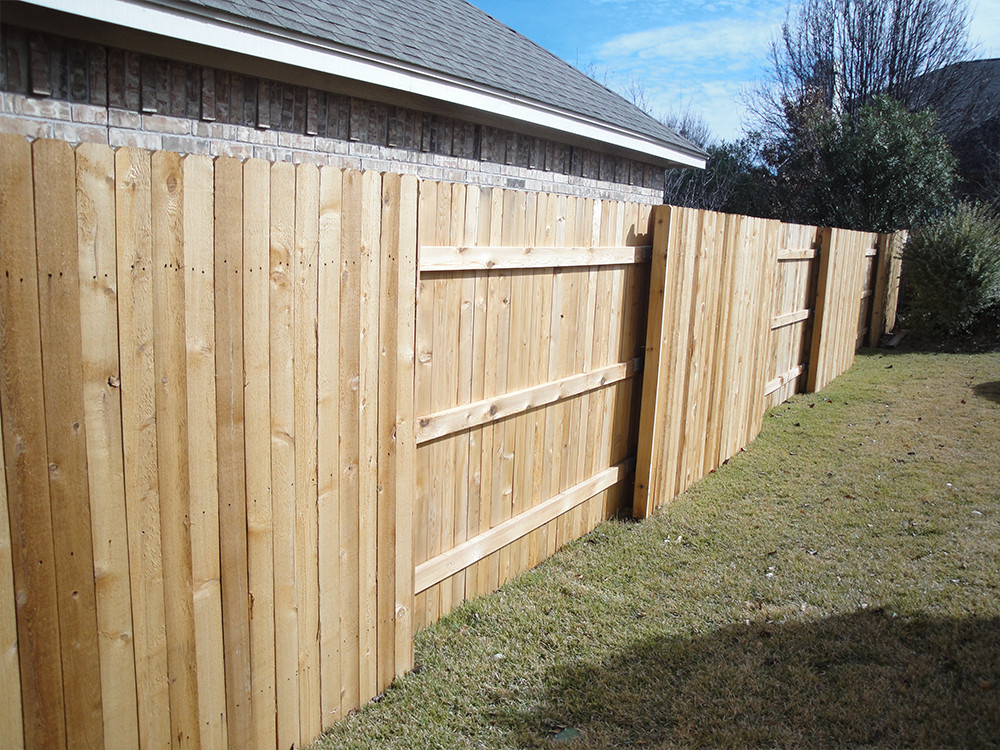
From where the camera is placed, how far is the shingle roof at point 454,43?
591 centimetres

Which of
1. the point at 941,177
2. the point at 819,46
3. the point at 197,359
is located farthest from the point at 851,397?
the point at 819,46

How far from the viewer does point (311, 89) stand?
6.29 metres

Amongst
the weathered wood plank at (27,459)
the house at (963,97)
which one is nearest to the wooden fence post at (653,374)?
the weathered wood plank at (27,459)

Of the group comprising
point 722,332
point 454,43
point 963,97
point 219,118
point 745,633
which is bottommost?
point 745,633

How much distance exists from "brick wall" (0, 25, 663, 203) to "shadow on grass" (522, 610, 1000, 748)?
4.30m

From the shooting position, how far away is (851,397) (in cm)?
945

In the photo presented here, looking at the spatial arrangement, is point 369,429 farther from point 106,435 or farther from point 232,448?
point 106,435

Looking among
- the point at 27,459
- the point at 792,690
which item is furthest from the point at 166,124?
the point at 792,690

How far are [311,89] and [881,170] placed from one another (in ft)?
55.4

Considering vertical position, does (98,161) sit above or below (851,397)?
above

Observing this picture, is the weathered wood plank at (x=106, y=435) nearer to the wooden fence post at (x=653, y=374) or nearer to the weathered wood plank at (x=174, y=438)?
the weathered wood plank at (x=174, y=438)

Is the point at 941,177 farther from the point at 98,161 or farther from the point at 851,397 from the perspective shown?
the point at 98,161

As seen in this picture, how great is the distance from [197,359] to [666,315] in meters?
3.66

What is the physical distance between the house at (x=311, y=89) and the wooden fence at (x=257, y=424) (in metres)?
2.73
